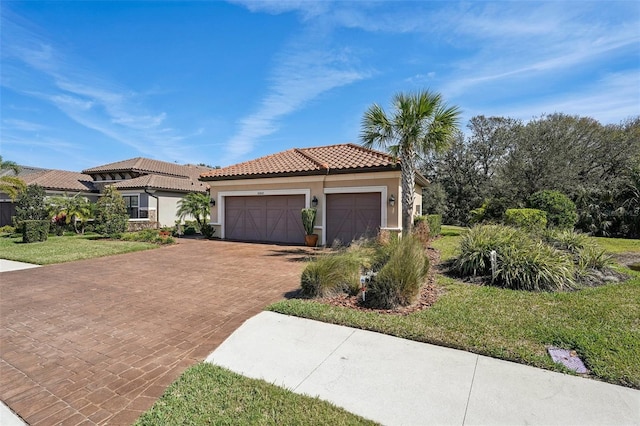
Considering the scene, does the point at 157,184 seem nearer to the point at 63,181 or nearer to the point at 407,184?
the point at 63,181

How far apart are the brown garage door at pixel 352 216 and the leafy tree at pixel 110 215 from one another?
12.9 m

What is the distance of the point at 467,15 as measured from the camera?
26.7 feet

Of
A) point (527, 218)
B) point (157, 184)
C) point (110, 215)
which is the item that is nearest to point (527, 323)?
point (527, 218)

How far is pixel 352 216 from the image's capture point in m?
14.3

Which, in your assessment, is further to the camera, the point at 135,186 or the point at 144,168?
the point at 144,168

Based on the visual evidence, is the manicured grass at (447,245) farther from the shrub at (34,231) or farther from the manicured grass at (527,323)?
the shrub at (34,231)

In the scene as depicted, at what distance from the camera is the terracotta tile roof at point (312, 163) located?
1386cm

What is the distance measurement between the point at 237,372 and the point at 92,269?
8.70 meters

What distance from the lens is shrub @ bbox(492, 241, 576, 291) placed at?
21.2ft

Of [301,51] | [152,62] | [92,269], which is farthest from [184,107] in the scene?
[92,269]

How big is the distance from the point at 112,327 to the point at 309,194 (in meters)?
10.7

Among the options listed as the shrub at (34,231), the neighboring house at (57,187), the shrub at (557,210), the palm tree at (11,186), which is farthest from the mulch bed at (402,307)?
the neighboring house at (57,187)

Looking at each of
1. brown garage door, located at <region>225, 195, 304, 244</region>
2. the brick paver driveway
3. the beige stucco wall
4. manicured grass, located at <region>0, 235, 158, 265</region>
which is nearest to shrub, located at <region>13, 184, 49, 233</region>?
manicured grass, located at <region>0, 235, 158, 265</region>

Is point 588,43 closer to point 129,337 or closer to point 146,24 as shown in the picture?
point 129,337
